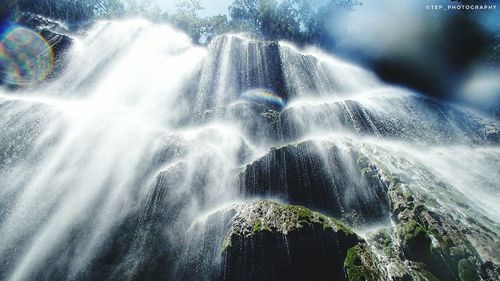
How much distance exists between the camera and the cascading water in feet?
35.4

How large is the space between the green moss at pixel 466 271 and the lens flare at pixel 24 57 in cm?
2886

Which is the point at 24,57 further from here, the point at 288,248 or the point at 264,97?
the point at 288,248

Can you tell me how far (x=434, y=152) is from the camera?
47.4 ft

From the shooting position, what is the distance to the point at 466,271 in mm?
7102

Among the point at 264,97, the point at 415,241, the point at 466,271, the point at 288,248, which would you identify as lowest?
the point at 264,97

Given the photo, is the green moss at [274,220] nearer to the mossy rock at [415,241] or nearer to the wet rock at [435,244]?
the mossy rock at [415,241]

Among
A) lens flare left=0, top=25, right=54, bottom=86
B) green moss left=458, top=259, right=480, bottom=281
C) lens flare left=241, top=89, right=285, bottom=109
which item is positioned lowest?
lens flare left=241, top=89, right=285, bottom=109

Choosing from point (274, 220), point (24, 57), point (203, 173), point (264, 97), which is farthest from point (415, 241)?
point (24, 57)

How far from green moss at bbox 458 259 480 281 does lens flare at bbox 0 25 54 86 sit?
94.7 feet

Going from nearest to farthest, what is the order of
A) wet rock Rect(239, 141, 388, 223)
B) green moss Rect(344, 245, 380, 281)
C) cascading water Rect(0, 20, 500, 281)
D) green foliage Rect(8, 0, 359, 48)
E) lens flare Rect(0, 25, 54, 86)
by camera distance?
green moss Rect(344, 245, 380, 281) < cascading water Rect(0, 20, 500, 281) < wet rock Rect(239, 141, 388, 223) < lens flare Rect(0, 25, 54, 86) < green foliage Rect(8, 0, 359, 48)

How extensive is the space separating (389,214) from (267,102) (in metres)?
14.6

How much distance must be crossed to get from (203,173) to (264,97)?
11419 millimetres

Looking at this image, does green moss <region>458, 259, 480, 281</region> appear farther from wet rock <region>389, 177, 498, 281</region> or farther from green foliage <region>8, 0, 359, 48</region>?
green foliage <region>8, 0, 359, 48</region>

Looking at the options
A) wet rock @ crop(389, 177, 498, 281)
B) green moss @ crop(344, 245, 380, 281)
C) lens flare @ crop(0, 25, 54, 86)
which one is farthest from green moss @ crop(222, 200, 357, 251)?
lens flare @ crop(0, 25, 54, 86)
